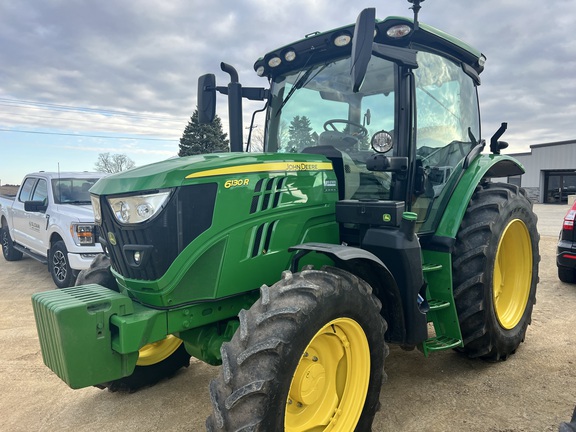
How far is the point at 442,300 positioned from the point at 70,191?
665cm

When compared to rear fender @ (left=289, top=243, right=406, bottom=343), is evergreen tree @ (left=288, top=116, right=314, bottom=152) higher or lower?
higher

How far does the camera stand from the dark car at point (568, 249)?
6.44 meters

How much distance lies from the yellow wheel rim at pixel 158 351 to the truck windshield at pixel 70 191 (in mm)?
4942

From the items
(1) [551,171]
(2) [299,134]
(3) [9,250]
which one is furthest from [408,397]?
(1) [551,171]

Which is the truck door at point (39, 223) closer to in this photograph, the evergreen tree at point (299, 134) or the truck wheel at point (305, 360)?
the evergreen tree at point (299, 134)

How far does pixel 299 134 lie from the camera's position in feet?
11.8

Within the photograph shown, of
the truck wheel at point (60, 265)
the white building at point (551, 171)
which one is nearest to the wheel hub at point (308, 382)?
the truck wheel at point (60, 265)

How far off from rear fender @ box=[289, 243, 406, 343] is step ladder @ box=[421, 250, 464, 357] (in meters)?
0.53

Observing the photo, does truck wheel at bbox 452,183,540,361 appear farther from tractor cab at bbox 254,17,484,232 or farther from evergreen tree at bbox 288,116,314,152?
evergreen tree at bbox 288,116,314,152

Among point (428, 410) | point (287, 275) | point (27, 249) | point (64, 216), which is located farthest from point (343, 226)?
point (27, 249)

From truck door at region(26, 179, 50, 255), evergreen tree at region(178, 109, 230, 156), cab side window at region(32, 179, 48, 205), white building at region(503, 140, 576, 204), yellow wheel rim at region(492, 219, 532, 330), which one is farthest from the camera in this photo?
white building at region(503, 140, 576, 204)

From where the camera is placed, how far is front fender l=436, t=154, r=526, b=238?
3486 millimetres

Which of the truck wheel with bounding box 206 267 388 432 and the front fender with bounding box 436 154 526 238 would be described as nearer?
the truck wheel with bounding box 206 267 388 432

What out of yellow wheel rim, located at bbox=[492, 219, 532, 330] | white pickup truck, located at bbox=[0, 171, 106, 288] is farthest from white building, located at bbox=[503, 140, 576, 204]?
white pickup truck, located at bbox=[0, 171, 106, 288]
